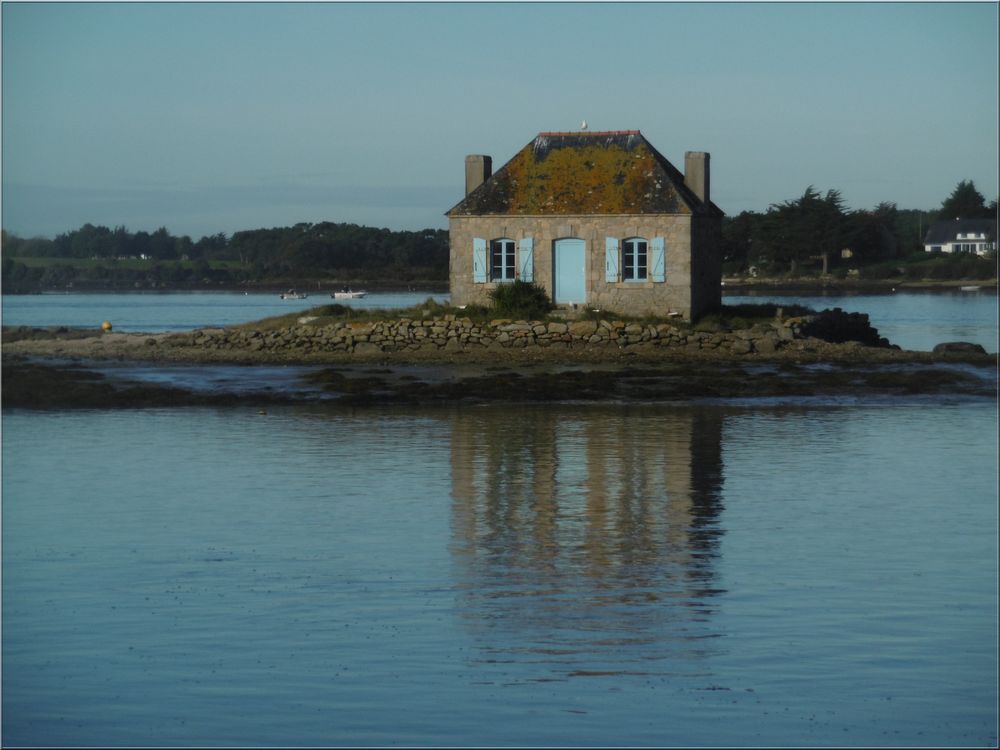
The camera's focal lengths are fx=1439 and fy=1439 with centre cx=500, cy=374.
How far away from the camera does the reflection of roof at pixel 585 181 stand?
3512 cm

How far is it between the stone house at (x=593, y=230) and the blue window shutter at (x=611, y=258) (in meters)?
0.02

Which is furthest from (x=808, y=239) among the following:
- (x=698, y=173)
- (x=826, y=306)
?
(x=698, y=173)

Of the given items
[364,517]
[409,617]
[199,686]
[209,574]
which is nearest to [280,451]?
[364,517]

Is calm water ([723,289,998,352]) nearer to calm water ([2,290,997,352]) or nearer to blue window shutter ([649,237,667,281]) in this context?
calm water ([2,290,997,352])

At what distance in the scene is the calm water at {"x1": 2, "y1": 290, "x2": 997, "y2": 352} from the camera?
2013 inches

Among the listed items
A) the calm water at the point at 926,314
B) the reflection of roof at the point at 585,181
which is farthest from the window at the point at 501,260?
the calm water at the point at 926,314

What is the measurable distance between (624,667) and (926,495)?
24.9 ft

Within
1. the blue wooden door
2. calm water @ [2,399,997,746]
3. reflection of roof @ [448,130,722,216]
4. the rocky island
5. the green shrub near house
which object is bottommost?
calm water @ [2,399,997,746]

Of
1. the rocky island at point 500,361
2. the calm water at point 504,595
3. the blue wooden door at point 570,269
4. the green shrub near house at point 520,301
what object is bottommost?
the calm water at point 504,595

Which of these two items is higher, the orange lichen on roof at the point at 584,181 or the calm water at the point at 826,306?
the orange lichen on roof at the point at 584,181

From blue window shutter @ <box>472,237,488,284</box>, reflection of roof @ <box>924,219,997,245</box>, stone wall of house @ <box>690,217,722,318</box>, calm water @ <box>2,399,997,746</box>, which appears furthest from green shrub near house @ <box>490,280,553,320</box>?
reflection of roof @ <box>924,219,997,245</box>

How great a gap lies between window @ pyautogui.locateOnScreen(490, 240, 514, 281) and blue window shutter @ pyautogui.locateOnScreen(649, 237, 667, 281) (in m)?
3.54

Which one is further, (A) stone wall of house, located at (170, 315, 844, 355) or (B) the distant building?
(B) the distant building

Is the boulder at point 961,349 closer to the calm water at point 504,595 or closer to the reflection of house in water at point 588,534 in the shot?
the reflection of house in water at point 588,534
